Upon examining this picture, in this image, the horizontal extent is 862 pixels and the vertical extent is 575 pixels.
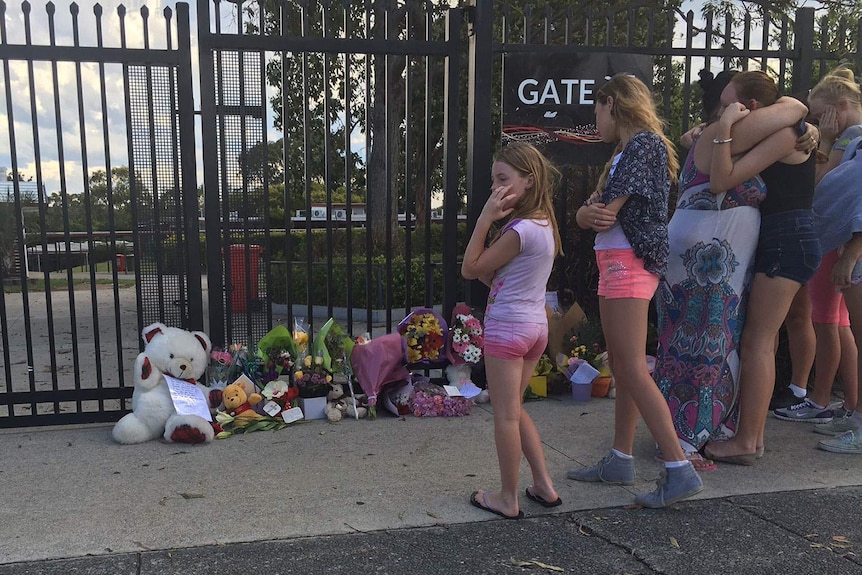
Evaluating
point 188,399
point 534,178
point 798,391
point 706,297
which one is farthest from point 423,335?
point 798,391

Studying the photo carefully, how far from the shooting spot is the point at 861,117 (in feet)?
12.6

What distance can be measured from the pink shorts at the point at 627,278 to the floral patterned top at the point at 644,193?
3cm

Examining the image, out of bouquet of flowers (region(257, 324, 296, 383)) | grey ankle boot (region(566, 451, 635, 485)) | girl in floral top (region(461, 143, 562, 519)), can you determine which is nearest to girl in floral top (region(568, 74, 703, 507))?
grey ankle boot (region(566, 451, 635, 485))

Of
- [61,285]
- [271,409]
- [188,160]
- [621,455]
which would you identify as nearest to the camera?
[621,455]

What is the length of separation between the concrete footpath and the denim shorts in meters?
0.99

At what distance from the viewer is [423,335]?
14.4 feet

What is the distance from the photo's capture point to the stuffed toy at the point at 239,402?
400 cm

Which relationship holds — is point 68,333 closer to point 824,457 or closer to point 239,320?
point 239,320

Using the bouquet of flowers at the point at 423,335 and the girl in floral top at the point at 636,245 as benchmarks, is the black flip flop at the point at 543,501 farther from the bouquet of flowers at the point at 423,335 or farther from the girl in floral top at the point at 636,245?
the bouquet of flowers at the point at 423,335

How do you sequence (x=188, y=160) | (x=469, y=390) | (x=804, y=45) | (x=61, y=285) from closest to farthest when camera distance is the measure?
1. (x=188, y=160)
2. (x=469, y=390)
3. (x=804, y=45)
4. (x=61, y=285)

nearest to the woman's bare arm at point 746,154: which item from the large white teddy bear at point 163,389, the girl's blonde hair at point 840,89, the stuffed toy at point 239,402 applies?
the girl's blonde hair at point 840,89

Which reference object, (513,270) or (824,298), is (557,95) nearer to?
(824,298)

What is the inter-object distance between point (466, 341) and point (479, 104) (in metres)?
1.60

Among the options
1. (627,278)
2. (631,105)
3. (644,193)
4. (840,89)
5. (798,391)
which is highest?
(840,89)
